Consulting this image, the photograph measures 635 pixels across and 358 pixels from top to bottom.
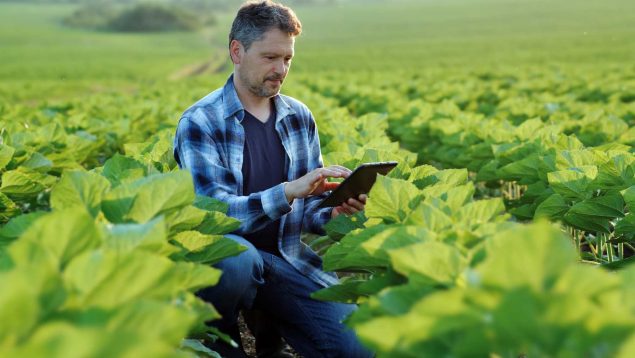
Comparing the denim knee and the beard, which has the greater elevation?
the beard

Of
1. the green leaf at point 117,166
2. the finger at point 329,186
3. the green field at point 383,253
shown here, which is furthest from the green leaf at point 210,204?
the finger at point 329,186

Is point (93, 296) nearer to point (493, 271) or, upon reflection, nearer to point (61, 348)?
point (61, 348)

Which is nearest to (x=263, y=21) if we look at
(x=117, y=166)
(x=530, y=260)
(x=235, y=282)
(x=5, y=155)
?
(x=117, y=166)

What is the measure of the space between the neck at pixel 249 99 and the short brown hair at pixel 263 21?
0.19 meters

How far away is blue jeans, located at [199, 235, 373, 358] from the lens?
327 cm

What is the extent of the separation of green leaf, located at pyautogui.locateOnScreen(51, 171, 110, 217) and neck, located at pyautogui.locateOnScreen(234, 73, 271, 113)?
1636 mm

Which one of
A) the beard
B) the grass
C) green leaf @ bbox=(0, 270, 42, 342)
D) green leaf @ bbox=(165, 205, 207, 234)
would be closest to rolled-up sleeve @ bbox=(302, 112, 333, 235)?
the beard

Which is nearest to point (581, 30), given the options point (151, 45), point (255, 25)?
point (151, 45)

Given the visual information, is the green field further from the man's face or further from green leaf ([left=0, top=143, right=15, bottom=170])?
the man's face

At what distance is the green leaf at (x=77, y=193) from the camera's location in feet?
7.28

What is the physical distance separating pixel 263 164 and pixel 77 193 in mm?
1655

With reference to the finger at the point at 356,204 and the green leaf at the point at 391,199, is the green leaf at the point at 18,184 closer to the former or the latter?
the finger at the point at 356,204

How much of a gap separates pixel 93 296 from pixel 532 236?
810 millimetres

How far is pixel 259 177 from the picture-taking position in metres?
3.80
